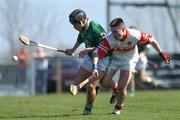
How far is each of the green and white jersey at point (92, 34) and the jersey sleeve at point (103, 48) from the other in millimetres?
449

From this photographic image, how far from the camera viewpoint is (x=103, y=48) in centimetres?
1338

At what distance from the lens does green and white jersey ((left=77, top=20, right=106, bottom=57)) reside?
13.8 metres

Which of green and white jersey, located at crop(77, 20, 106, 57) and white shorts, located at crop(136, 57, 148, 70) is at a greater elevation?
green and white jersey, located at crop(77, 20, 106, 57)

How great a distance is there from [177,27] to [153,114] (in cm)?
2183


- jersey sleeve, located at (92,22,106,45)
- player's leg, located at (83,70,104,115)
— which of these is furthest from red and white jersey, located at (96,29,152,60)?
player's leg, located at (83,70,104,115)

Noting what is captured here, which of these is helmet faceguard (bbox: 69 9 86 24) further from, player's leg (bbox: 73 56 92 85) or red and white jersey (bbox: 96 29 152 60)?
player's leg (bbox: 73 56 92 85)

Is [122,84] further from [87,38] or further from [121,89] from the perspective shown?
[87,38]

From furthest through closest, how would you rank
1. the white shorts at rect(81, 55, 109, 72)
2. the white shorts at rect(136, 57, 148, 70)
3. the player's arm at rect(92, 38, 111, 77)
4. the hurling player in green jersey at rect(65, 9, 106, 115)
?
the white shorts at rect(136, 57, 148, 70) < the white shorts at rect(81, 55, 109, 72) < the hurling player in green jersey at rect(65, 9, 106, 115) < the player's arm at rect(92, 38, 111, 77)

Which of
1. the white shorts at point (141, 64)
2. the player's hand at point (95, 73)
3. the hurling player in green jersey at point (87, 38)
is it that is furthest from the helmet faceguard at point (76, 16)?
the white shorts at point (141, 64)

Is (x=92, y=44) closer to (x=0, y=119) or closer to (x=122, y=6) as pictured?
(x=0, y=119)

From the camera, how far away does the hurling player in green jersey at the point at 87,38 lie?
1366 cm

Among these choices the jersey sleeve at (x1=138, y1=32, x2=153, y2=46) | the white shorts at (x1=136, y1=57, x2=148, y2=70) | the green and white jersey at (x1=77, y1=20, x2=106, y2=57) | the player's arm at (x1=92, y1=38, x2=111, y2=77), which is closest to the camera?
the player's arm at (x1=92, y1=38, x2=111, y2=77)

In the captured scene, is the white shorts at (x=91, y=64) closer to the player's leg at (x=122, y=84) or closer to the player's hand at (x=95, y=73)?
the player's leg at (x=122, y=84)

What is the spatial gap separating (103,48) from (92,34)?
585mm
